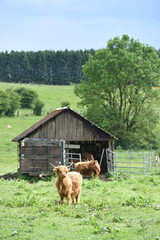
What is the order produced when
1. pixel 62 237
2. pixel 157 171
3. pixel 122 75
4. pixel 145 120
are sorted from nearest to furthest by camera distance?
pixel 62 237
pixel 157 171
pixel 122 75
pixel 145 120

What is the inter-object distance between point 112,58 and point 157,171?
17.7 m

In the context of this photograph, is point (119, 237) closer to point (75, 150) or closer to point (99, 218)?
point (99, 218)

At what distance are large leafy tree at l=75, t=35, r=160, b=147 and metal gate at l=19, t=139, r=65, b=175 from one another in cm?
1577

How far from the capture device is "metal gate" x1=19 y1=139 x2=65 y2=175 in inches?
778

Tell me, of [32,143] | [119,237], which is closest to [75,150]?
[32,143]

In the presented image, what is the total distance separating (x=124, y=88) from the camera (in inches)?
1465

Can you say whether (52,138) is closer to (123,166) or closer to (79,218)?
(123,166)

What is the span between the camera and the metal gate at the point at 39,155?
778 inches

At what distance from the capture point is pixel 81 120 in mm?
21812

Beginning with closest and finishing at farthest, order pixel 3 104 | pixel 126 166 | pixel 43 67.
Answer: pixel 126 166 < pixel 3 104 < pixel 43 67

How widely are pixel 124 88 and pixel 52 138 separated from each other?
18636 millimetres

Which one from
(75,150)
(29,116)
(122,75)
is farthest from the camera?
(29,116)

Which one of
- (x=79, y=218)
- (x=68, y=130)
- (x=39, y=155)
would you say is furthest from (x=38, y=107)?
(x=79, y=218)

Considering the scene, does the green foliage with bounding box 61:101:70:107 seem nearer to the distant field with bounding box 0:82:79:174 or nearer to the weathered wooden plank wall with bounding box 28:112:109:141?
the distant field with bounding box 0:82:79:174
